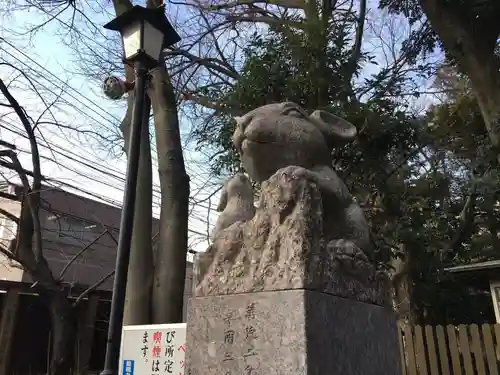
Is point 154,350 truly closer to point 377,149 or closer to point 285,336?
point 285,336

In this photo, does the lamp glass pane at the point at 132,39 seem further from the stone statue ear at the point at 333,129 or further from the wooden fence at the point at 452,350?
the wooden fence at the point at 452,350

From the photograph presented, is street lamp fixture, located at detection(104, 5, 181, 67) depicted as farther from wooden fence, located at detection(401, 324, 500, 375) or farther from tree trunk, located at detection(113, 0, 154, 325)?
wooden fence, located at detection(401, 324, 500, 375)

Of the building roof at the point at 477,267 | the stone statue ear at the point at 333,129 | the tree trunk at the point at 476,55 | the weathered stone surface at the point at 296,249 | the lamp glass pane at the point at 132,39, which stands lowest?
the weathered stone surface at the point at 296,249

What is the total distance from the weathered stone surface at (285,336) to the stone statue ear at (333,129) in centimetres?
91

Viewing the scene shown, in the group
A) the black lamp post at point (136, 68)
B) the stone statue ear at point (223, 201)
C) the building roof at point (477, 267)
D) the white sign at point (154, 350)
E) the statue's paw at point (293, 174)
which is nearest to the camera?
the statue's paw at point (293, 174)

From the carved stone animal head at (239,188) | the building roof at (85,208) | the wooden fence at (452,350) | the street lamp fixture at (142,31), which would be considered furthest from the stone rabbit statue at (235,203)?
the building roof at (85,208)

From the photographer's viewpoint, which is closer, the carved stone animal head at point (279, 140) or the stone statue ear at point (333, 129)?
the carved stone animal head at point (279, 140)

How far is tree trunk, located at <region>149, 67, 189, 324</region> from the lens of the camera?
4.94 meters

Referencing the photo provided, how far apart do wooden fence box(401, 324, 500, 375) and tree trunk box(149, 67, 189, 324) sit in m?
2.72

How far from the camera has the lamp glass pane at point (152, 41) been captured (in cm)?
357

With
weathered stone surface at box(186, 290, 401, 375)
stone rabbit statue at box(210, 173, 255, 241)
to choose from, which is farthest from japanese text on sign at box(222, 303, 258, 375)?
stone rabbit statue at box(210, 173, 255, 241)

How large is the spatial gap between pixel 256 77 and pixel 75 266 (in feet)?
33.7

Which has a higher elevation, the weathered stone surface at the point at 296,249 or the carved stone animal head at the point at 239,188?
the carved stone animal head at the point at 239,188

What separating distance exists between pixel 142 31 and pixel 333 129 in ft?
6.03
